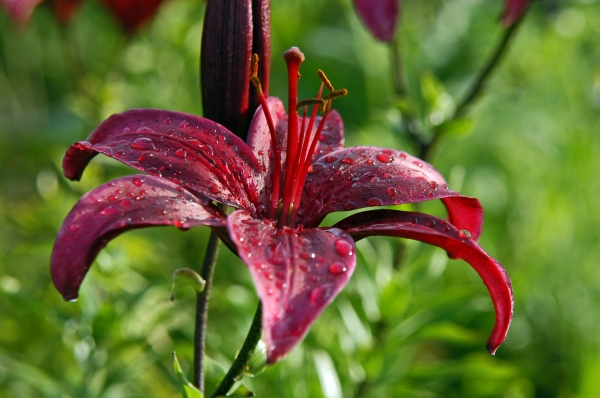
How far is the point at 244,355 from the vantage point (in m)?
0.62

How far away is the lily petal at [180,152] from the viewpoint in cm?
63

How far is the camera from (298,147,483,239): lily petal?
668mm

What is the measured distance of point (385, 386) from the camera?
112 centimetres

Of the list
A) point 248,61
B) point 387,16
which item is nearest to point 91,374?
point 248,61

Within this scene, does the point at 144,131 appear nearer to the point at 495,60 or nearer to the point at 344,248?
the point at 344,248

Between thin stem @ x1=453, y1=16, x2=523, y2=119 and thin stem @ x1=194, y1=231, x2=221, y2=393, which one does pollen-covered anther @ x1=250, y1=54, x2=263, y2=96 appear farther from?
thin stem @ x1=453, y1=16, x2=523, y2=119

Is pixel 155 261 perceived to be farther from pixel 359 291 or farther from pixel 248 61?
pixel 248 61

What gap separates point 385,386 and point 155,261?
2.06ft

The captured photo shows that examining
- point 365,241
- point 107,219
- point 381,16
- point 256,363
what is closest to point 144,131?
point 107,219

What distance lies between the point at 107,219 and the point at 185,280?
0.09m

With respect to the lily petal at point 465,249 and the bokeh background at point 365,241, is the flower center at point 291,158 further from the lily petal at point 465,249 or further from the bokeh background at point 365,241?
the bokeh background at point 365,241

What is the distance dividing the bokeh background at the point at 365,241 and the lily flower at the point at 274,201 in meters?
0.36

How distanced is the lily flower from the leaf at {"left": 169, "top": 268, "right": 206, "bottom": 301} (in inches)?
1.6

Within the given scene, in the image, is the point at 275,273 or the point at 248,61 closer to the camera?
the point at 275,273
